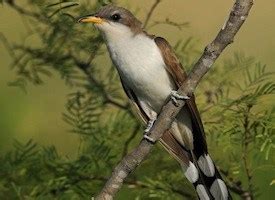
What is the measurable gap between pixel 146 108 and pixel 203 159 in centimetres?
11

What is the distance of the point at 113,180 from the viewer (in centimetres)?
94

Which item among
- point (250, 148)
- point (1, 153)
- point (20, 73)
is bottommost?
point (1, 153)

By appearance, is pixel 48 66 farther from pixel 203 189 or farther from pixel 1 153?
pixel 203 189

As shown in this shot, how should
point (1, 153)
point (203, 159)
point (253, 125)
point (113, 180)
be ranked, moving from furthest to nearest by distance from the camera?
1. point (1, 153)
2. point (203, 159)
3. point (253, 125)
4. point (113, 180)

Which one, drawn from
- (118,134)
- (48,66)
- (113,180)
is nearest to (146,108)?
(118,134)

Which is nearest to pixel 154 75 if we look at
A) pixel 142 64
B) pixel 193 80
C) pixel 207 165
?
pixel 142 64

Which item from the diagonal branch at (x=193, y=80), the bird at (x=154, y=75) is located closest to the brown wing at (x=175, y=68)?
the bird at (x=154, y=75)

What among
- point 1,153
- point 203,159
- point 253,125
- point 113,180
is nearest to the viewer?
point 113,180

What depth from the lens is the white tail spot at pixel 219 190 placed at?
1144 millimetres

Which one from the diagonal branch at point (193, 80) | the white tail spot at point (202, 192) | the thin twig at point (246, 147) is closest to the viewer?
the diagonal branch at point (193, 80)

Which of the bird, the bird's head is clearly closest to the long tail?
the bird

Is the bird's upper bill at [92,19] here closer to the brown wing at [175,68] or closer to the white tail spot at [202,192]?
the brown wing at [175,68]

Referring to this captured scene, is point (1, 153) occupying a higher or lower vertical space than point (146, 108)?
lower

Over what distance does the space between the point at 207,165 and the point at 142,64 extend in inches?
6.7
